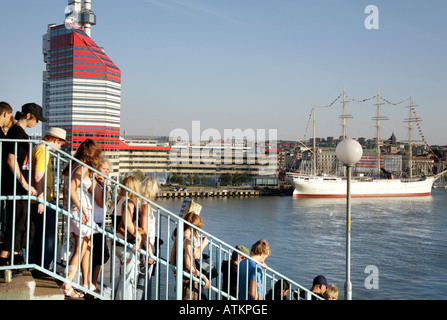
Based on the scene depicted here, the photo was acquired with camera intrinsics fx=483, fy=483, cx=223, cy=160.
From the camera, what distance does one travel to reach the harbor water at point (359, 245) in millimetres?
19688

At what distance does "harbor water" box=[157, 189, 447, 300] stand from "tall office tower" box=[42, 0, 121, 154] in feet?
169

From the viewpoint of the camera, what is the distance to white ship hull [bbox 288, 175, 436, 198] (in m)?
70.5

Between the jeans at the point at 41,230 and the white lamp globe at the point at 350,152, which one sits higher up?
the white lamp globe at the point at 350,152

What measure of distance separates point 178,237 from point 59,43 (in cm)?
9368

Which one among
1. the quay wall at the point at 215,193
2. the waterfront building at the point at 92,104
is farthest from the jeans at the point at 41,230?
the waterfront building at the point at 92,104

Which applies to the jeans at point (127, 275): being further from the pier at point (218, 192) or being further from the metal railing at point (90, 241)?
the pier at point (218, 192)

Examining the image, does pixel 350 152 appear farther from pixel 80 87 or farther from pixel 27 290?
pixel 80 87

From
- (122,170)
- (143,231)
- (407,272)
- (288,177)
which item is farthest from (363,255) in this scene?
(122,170)

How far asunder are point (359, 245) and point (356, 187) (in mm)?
44500

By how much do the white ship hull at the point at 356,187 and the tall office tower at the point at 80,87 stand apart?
1558 inches

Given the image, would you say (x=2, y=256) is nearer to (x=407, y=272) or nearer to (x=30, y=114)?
(x=30, y=114)

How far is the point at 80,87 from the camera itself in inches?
3580

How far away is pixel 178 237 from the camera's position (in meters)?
3.80
